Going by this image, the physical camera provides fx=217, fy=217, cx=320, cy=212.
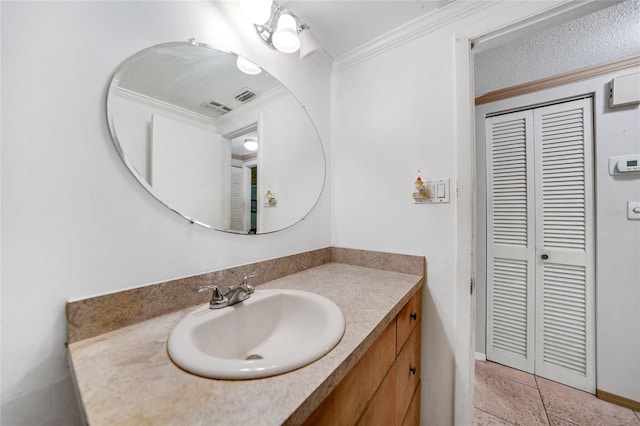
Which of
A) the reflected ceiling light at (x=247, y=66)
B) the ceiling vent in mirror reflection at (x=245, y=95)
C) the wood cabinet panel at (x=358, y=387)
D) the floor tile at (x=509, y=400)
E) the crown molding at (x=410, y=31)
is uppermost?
the crown molding at (x=410, y=31)

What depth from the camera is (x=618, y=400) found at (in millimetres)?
1262

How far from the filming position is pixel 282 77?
1123 millimetres

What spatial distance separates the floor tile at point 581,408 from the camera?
118cm

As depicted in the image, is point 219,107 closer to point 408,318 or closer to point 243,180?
point 243,180

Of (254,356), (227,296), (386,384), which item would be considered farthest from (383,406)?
(227,296)

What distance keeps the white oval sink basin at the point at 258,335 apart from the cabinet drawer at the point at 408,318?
0.31 m

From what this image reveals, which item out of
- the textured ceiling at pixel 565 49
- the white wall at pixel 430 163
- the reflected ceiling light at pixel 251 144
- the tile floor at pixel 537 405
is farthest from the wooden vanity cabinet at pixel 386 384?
the textured ceiling at pixel 565 49

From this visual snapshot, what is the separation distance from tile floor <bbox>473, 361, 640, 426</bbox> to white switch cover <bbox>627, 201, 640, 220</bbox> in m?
1.11

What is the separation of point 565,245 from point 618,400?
0.90m

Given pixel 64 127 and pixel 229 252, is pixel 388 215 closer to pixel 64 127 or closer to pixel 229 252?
pixel 229 252

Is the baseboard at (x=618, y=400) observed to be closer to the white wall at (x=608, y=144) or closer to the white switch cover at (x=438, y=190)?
the white wall at (x=608, y=144)

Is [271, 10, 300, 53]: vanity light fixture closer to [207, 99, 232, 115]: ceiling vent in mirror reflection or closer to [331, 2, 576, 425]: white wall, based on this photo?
[207, 99, 232, 115]: ceiling vent in mirror reflection

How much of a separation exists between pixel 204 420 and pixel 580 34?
2468 mm

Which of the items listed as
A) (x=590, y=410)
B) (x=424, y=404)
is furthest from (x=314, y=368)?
(x=590, y=410)
